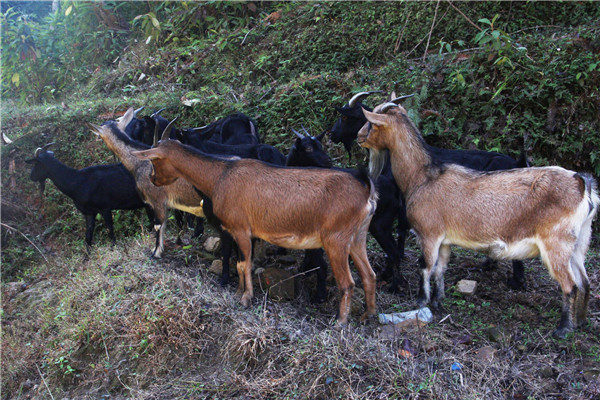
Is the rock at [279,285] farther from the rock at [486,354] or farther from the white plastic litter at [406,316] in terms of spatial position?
the rock at [486,354]

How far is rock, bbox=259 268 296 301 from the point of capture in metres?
5.89

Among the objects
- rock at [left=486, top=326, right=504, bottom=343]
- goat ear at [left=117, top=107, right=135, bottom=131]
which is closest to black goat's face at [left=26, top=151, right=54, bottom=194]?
goat ear at [left=117, top=107, right=135, bottom=131]

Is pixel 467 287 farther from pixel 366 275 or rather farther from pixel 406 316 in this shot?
pixel 366 275

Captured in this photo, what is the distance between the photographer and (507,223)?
526 centimetres

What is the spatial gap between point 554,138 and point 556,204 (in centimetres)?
331

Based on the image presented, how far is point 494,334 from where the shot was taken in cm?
510

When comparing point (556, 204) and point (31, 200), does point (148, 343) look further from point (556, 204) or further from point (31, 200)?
point (31, 200)

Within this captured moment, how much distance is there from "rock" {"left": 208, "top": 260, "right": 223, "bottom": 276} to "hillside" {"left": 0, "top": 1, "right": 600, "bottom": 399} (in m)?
0.08

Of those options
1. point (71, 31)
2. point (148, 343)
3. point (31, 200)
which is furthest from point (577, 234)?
point (71, 31)

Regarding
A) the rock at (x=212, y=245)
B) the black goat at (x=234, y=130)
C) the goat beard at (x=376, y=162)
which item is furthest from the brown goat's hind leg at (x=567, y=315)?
the black goat at (x=234, y=130)

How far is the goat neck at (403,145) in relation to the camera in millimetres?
5906

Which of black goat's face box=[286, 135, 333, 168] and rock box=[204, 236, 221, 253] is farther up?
black goat's face box=[286, 135, 333, 168]

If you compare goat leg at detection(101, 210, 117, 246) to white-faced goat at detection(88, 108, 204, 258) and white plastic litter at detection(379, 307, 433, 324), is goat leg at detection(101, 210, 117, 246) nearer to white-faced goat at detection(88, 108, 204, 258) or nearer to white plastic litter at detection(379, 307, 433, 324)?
white-faced goat at detection(88, 108, 204, 258)

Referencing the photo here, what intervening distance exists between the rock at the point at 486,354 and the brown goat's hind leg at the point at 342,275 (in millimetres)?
1262
